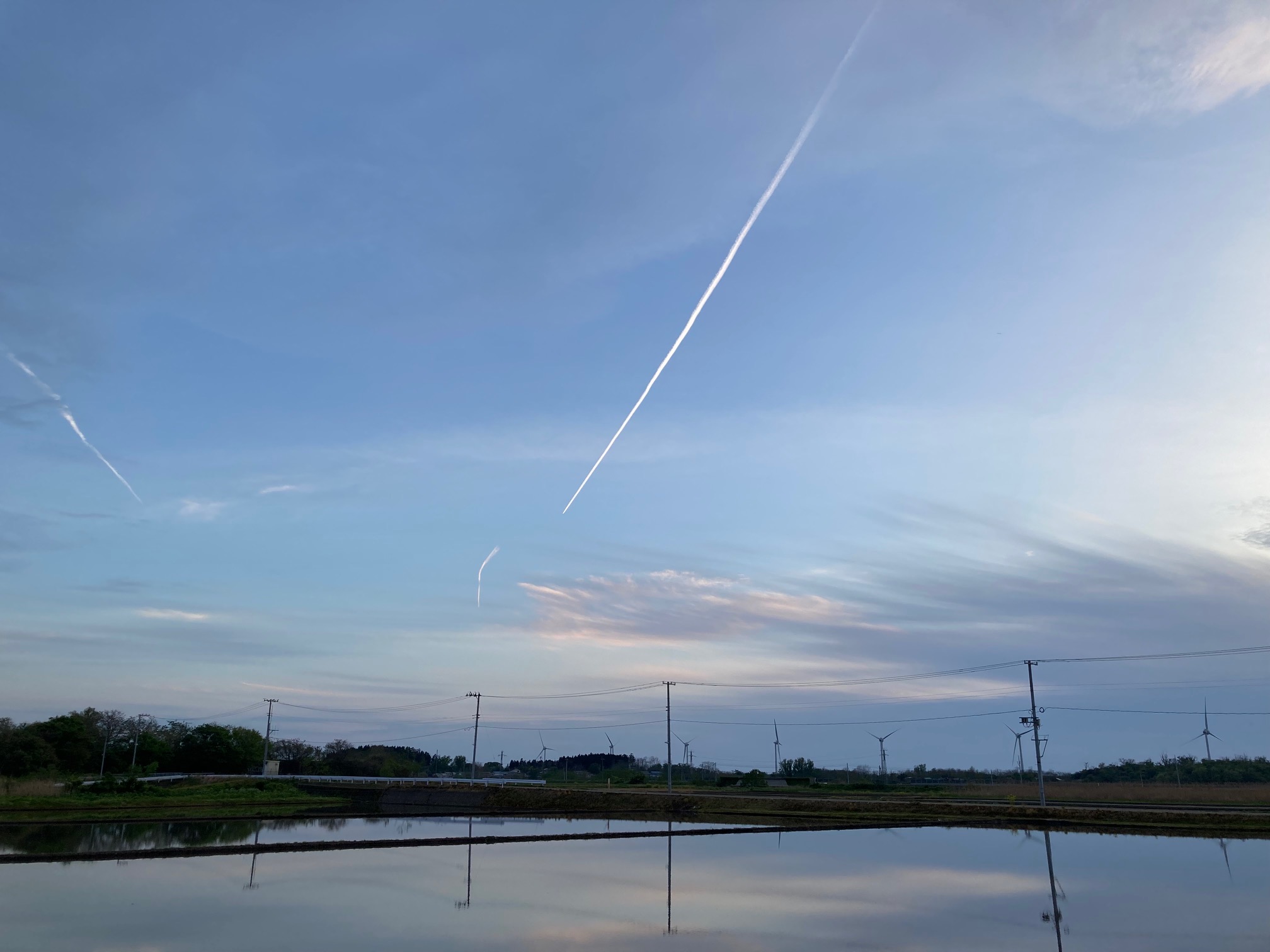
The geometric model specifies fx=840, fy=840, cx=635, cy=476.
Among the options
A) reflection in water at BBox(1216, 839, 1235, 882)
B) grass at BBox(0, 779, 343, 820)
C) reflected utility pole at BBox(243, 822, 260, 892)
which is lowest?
grass at BBox(0, 779, 343, 820)

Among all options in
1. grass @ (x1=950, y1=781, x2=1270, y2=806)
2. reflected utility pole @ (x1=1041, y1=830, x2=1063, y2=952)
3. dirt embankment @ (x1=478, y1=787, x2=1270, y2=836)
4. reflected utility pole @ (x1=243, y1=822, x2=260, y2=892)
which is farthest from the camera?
grass @ (x1=950, y1=781, x2=1270, y2=806)

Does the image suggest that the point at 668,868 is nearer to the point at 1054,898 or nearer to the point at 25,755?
the point at 1054,898

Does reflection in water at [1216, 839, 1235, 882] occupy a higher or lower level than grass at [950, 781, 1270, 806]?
higher

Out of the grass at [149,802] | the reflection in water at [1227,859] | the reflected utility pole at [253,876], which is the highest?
the reflection in water at [1227,859]

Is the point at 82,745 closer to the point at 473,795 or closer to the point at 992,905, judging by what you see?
the point at 473,795

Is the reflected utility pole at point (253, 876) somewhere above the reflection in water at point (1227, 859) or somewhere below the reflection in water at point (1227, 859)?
below

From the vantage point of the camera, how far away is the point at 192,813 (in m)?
47.5

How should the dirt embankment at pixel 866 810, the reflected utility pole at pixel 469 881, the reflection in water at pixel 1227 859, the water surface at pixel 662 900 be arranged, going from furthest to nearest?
the dirt embankment at pixel 866 810, the reflection in water at pixel 1227 859, the reflected utility pole at pixel 469 881, the water surface at pixel 662 900

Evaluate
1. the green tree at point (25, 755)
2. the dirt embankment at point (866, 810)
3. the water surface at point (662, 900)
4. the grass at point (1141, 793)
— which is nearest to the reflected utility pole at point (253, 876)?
the water surface at point (662, 900)

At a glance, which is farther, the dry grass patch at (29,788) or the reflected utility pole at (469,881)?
the dry grass patch at (29,788)

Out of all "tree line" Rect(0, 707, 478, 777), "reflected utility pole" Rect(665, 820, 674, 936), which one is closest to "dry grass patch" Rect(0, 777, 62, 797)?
"tree line" Rect(0, 707, 478, 777)

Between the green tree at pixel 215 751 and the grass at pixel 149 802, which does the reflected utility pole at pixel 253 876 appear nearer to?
the grass at pixel 149 802

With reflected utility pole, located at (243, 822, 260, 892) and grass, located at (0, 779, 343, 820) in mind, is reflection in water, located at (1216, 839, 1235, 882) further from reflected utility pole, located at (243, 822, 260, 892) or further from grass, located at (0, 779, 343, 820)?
grass, located at (0, 779, 343, 820)

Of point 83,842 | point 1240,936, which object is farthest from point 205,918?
point 1240,936
